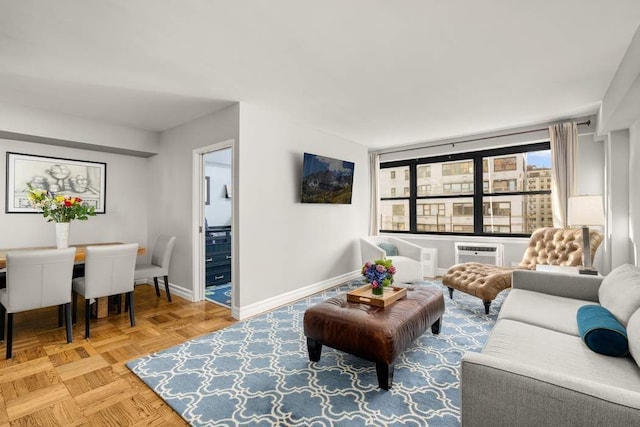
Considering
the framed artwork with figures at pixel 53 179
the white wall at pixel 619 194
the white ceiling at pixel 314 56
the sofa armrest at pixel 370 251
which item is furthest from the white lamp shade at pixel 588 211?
the framed artwork with figures at pixel 53 179

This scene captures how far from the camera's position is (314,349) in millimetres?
2393

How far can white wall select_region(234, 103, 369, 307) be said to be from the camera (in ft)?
11.4

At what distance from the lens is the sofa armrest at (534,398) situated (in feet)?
3.17

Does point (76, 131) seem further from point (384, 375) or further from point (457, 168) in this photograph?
point (457, 168)

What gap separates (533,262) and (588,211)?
38.7 inches

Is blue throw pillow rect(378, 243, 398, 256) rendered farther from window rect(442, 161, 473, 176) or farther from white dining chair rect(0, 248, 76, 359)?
white dining chair rect(0, 248, 76, 359)

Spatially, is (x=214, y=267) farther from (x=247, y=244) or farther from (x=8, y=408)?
(x=8, y=408)

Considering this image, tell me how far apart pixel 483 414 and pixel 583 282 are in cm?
202

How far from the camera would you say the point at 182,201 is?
4227 mm

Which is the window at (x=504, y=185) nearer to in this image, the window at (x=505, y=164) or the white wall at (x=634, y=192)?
the window at (x=505, y=164)

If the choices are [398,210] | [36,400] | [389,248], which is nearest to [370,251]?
[389,248]

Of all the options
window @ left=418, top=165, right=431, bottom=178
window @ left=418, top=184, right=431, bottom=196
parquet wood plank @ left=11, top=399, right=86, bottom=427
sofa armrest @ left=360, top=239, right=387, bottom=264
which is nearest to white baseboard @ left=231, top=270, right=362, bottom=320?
sofa armrest @ left=360, top=239, right=387, bottom=264

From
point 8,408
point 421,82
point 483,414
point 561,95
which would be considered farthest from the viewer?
point 561,95

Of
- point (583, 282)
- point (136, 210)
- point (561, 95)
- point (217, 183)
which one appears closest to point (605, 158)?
point (561, 95)
